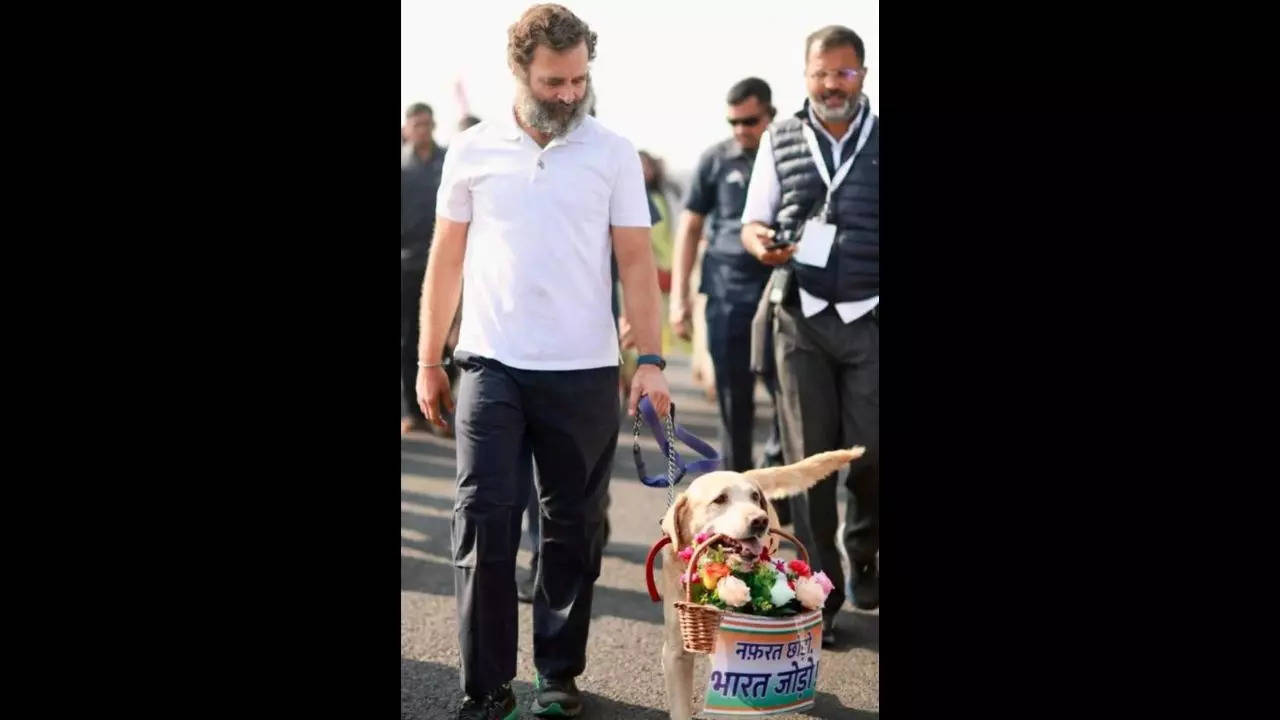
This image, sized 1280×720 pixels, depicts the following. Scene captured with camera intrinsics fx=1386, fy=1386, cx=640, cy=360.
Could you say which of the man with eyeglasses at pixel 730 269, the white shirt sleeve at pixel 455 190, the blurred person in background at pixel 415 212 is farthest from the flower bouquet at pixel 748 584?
the blurred person in background at pixel 415 212

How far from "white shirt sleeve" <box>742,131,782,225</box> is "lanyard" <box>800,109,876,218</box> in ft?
0.67

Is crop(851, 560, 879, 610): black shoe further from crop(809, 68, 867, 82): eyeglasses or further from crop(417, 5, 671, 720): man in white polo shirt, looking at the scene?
crop(809, 68, 867, 82): eyeglasses

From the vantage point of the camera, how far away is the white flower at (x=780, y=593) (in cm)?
383

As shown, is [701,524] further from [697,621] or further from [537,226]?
[537,226]

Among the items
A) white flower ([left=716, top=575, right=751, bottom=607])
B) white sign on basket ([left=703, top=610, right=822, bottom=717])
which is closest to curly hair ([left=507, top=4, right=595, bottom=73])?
white flower ([left=716, top=575, right=751, bottom=607])

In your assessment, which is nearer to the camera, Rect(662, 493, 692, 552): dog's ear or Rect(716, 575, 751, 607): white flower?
Rect(716, 575, 751, 607): white flower

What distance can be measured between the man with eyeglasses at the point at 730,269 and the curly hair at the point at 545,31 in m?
3.12

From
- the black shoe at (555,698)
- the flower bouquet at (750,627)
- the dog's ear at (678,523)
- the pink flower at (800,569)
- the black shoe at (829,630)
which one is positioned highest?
the dog's ear at (678,523)

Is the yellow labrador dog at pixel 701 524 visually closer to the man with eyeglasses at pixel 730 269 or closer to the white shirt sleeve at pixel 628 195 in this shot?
the white shirt sleeve at pixel 628 195

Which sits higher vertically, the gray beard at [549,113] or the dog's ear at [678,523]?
the gray beard at [549,113]

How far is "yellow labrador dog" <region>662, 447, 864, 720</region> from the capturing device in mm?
3926

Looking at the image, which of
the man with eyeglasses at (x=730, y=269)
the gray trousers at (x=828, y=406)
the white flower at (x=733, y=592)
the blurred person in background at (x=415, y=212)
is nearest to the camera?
the white flower at (x=733, y=592)
